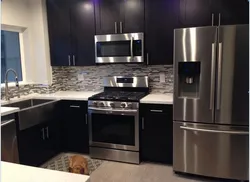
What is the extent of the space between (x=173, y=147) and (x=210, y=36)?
4.45 ft

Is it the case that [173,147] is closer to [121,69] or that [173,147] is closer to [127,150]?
[127,150]

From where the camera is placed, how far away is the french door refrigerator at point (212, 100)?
2344 millimetres

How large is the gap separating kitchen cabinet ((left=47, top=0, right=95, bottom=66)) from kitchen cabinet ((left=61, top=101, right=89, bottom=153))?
0.68 metres

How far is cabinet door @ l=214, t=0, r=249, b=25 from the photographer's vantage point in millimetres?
2605

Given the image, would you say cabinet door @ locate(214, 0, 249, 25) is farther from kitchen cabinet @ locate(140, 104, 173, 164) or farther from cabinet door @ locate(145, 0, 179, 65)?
kitchen cabinet @ locate(140, 104, 173, 164)

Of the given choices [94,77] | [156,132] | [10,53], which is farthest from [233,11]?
[10,53]

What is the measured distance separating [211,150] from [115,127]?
4.12ft

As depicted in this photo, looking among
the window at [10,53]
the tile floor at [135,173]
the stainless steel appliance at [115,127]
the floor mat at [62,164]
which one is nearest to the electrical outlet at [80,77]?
the stainless steel appliance at [115,127]

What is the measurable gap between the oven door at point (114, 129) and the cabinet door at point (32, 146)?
68cm

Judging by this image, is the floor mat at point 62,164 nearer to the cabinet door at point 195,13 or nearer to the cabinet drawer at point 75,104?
the cabinet drawer at point 75,104

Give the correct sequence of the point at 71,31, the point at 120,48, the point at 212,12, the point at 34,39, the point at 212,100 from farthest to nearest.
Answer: the point at 34,39 < the point at 71,31 < the point at 120,48 < the point at 212,12 < the point at 212,100

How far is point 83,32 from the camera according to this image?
11.1 ft

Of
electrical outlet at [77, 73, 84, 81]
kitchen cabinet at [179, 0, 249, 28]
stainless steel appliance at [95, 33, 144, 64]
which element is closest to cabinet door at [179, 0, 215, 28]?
kitchen cabinet at [179, 0, 249, 28]

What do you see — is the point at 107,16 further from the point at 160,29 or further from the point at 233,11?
the point at 233,11
